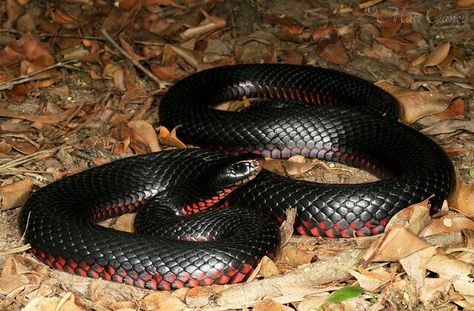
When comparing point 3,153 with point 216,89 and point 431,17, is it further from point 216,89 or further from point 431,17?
point 431,17

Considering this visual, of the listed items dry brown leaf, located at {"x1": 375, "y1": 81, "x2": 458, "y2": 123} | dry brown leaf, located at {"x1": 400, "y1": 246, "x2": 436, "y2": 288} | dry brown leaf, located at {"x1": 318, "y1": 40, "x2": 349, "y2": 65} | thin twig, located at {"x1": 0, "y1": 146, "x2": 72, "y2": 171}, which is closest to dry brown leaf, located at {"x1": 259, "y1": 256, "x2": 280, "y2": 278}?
dry brown leaf, located at {"x1": 400, "y1": 246, "x2": 436, "y2": 288}

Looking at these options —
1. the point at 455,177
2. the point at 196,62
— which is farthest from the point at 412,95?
the point at 196,62

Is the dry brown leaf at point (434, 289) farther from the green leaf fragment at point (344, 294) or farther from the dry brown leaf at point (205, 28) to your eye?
the dry brown leaf at point (205, 28)

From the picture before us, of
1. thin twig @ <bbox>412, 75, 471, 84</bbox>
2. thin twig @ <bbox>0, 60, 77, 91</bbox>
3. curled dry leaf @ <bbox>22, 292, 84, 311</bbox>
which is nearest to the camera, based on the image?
curled dry leaf @ <bbox>22, 292, 84, 311</bbox>

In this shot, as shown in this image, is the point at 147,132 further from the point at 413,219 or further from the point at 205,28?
the point at 413,219

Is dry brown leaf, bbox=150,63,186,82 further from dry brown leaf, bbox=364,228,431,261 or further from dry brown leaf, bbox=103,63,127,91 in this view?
dry brown leaf, bbox=364,228,431,261

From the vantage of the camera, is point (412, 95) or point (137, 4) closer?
point (412, 95)
